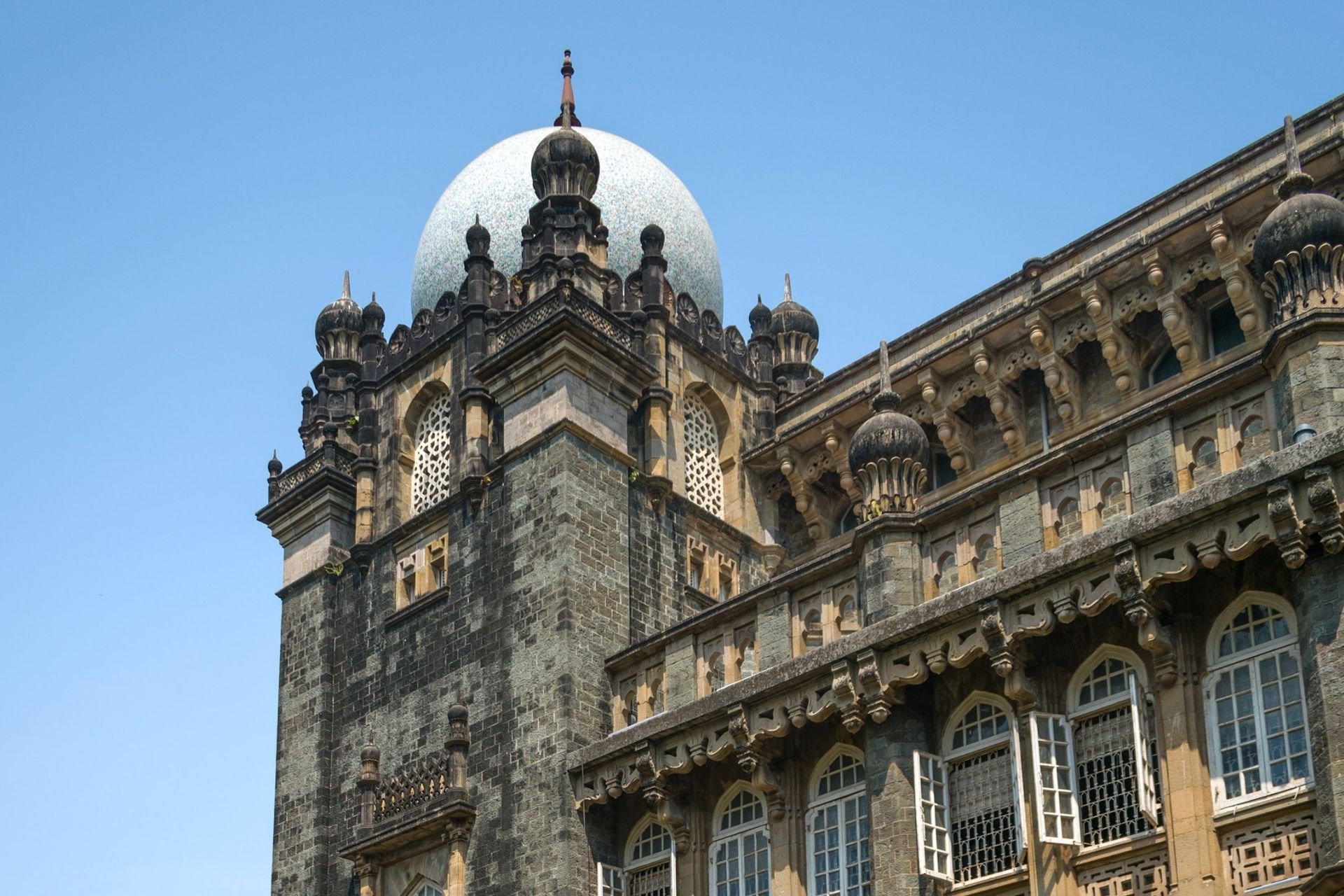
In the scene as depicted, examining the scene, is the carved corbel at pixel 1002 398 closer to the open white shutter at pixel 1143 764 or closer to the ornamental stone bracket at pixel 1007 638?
the ornamental stone bracket at pixel 1007 638

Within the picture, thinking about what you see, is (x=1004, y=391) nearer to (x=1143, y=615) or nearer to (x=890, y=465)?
(x=890, y=465)

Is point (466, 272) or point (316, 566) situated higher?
point (466, 272)

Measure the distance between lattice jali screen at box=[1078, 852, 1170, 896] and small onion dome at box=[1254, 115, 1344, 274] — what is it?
6.70 m

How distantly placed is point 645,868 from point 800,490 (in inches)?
313

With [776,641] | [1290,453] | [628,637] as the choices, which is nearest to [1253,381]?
[1290,453]

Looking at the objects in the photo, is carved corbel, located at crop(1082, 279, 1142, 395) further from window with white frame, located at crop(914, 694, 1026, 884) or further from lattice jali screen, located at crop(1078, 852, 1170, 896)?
lattice jali screen, located at crop(1078, 852, 1170, 896)

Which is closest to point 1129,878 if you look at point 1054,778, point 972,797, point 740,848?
point 1054,778

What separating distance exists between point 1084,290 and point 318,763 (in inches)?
567

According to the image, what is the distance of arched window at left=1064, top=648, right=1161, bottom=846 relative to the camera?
20.4 m

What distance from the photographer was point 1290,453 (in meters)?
19.5

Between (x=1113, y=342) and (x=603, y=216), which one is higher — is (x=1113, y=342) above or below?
below

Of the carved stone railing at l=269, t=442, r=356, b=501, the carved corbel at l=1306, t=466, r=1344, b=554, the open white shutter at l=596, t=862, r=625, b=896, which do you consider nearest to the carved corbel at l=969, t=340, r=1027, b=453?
the open white shutter at l=596, t=862, r=625, b=896

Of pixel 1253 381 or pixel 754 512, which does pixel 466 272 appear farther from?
pixel 1253 381

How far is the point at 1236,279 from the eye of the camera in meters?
25.7
